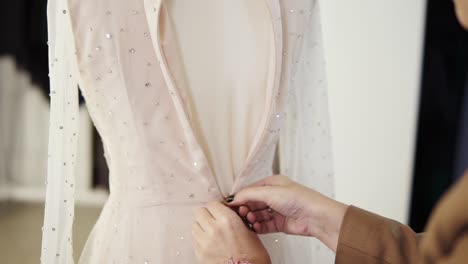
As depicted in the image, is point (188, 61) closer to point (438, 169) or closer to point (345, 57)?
point (345, 57)

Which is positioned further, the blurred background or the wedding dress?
the blurred background

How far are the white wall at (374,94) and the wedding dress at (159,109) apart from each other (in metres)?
0.73

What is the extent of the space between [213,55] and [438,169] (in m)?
1.02

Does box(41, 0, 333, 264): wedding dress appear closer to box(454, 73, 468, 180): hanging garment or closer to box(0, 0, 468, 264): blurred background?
box(0, 0, 468, 264): blurred background

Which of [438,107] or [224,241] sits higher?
[438,107]

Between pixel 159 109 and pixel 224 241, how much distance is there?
20cm

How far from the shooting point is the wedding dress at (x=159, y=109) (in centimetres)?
57

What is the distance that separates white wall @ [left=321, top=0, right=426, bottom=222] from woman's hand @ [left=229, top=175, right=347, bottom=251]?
2.65ft

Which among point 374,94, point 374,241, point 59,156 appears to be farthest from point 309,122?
point 374,94

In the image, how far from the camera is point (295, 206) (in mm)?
641

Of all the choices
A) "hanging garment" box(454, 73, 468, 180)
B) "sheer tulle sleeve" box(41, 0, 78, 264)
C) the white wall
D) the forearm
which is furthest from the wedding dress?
"hanging garment" box(454, 73, 468, 180)

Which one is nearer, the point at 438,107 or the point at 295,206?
the point at 295,206

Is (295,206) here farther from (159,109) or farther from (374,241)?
(159,109)

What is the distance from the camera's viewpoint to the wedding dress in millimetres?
569
